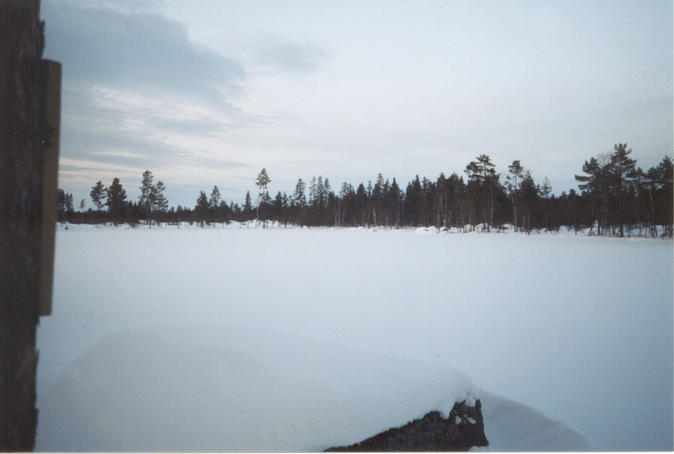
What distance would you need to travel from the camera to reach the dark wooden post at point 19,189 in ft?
4.07

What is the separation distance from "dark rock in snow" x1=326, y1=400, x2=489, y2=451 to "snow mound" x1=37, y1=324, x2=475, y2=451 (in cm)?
4

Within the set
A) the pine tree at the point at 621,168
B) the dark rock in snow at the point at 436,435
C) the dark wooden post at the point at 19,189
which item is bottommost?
the dark rock in snow at the point at 436,435

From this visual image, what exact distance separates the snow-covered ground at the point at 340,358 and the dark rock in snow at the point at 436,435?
0.18 feet

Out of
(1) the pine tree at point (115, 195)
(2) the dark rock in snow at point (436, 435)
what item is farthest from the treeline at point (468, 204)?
(2) the dark rock in snow at point (436, 435)

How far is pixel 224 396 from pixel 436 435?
1232 millimetres

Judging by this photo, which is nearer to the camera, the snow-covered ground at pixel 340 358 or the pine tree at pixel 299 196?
the snow-covered ground at pixel 340 358

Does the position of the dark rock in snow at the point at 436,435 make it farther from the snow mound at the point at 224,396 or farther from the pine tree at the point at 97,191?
the pine tree at the point at 97,191

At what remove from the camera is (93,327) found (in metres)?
3.37

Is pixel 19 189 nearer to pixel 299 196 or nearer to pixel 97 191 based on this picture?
pixel 97 191

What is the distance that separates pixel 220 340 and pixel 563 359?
3371 mm

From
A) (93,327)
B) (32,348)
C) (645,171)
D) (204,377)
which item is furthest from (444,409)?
(645,171)

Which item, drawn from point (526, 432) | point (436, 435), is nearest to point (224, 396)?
point (436, 435)

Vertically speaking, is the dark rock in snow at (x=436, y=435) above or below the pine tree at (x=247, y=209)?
below

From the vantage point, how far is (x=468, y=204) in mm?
38125
